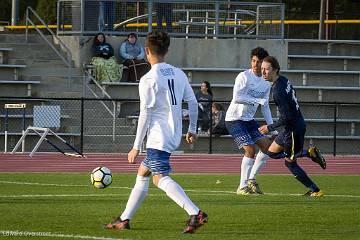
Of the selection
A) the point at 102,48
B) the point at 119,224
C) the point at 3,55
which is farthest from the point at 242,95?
the point at 3,55

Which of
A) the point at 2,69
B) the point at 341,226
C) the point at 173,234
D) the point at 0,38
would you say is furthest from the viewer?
the point at 0,38

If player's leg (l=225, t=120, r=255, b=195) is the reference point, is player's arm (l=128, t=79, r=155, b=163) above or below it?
above

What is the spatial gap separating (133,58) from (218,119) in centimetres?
315

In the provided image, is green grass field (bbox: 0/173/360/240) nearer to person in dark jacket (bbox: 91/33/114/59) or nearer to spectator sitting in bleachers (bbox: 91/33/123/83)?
spectator sitting in bleachers (bbox: 91/33/123/83)

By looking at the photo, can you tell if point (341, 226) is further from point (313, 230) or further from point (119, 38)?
point (119, 38)

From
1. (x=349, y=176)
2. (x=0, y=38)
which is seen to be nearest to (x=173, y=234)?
(x=349, y=176)

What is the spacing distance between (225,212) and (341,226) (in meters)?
1.76

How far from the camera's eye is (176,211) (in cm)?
1348

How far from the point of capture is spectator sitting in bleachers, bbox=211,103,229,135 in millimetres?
28781

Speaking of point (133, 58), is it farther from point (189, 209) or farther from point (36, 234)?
point (36, 234)

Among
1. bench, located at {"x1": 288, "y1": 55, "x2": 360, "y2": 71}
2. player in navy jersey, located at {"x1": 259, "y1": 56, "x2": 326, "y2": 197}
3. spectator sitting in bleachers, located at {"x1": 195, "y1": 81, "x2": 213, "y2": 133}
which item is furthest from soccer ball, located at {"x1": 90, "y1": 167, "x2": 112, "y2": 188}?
bench, located at {"x1": 288, "y1": 55, "x2": 360, "y2": 71}

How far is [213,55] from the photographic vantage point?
3231 centimetres

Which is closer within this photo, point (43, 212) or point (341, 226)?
point (341, 226)

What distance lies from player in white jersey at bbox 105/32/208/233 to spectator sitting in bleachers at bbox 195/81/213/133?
17.2 meters
